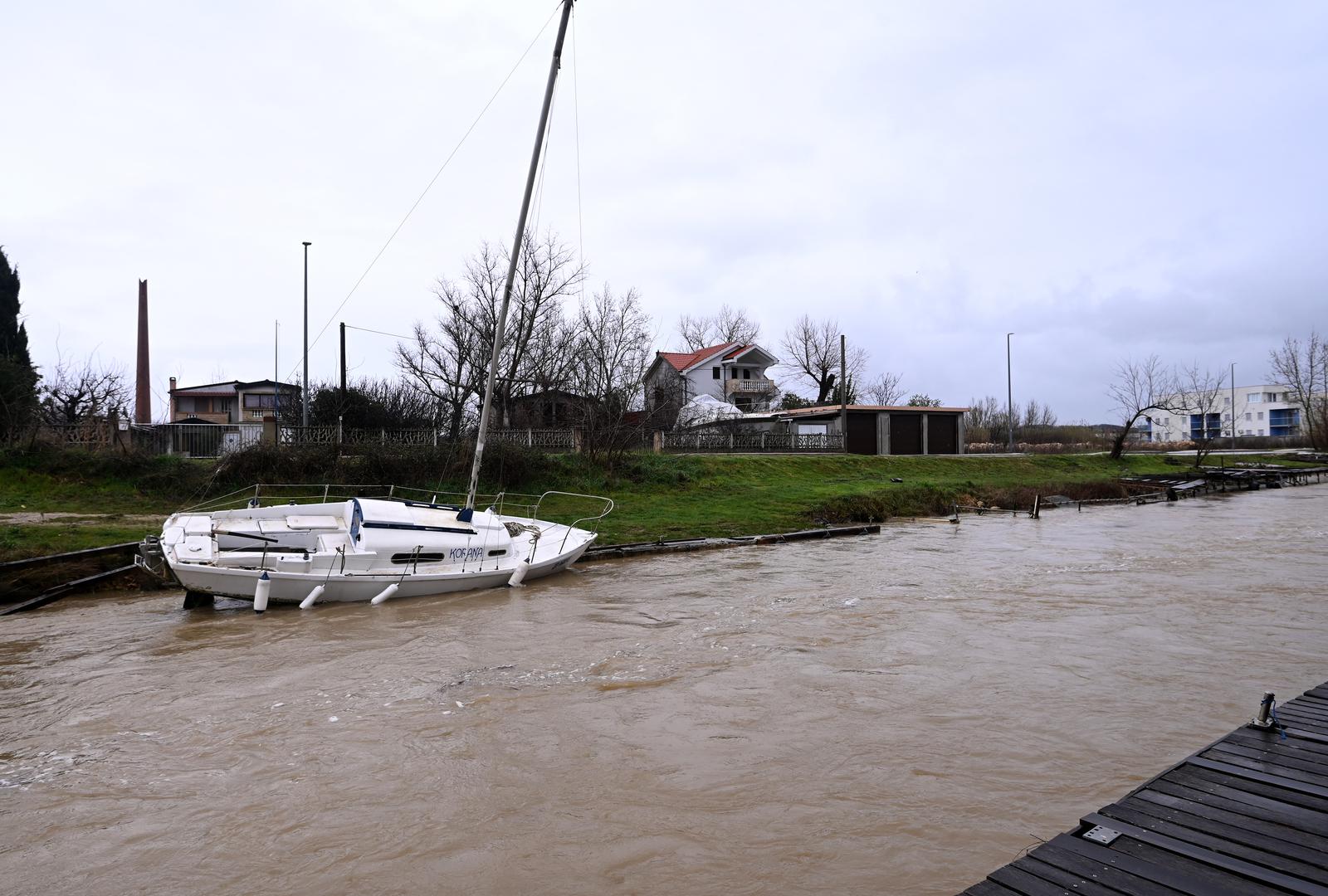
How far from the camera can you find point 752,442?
40469 mm

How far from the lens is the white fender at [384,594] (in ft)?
47.4

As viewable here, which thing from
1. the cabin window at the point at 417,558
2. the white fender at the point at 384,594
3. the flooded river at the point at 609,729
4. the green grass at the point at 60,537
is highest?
the green grass at the point at 60,537

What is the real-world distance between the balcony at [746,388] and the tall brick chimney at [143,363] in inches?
1481

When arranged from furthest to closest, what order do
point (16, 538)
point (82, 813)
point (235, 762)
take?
point (16, 538)
point (235, 762)
point (82, 813)

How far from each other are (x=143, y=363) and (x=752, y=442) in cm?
A: 3565

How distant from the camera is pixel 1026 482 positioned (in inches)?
1475

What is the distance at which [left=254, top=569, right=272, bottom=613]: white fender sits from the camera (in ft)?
44.6

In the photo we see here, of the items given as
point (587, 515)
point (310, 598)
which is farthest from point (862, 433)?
point (310, 598)

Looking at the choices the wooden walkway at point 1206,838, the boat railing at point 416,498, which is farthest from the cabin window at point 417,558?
the wooden walkway at point 1206,838

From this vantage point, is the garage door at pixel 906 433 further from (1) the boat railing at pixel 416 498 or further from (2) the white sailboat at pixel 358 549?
(2) the white sailboat at pixel 358 549

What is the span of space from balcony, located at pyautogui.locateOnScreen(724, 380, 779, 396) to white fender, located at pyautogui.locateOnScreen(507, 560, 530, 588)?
1901 inches

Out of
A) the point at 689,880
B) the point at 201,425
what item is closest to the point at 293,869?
the point at 689,880

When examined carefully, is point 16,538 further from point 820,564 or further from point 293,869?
point 820,564

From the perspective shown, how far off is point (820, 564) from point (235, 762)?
13386 millimetres
